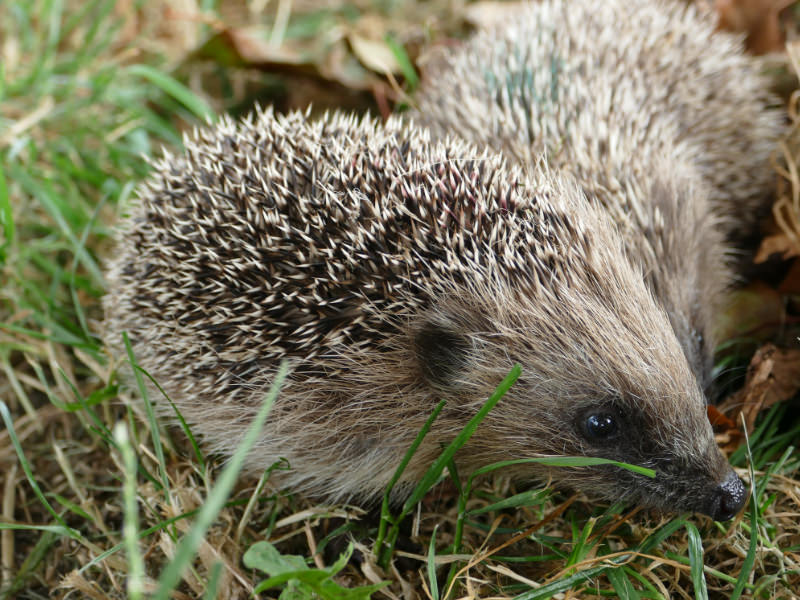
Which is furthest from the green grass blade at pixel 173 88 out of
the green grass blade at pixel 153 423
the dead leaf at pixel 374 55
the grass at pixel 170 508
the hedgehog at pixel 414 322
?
the green grass blade at pixel 153 423

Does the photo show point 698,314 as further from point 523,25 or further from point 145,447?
point 145,447

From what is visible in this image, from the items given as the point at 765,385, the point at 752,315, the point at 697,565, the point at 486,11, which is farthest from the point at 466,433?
the point at 486,11

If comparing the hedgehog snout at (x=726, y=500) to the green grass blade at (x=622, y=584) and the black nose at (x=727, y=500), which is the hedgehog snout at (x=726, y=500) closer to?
the black nose at (x=727, y=500)

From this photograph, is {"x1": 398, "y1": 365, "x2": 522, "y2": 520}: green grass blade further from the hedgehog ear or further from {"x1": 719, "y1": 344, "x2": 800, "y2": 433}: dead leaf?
{"x1": 719, "y1": 344, "x2": 800, "y2": 433}: dead leaf

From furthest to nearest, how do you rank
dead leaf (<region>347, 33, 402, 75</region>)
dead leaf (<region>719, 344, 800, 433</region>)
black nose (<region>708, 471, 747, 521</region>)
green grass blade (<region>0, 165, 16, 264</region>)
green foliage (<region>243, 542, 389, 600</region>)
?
dead leaf (<region>347, 33, 402, 75</region>) → green grass blade (<region>0, 165, 16, 264</region>) → dead leaf (<region>719, 344, 800, 433</region>) → black nose (<region>708, 471, 747, 521</region>) → green foliage (<region>243, 542, 389, 600</region>)

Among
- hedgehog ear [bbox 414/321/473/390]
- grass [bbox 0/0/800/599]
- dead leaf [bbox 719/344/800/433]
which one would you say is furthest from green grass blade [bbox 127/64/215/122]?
dead leaf [bbox 719/344/800/433]

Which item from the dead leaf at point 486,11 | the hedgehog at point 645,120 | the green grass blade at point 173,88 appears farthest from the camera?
the dead leaf at point 486,11

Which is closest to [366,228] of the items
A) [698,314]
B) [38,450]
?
[698,314]
